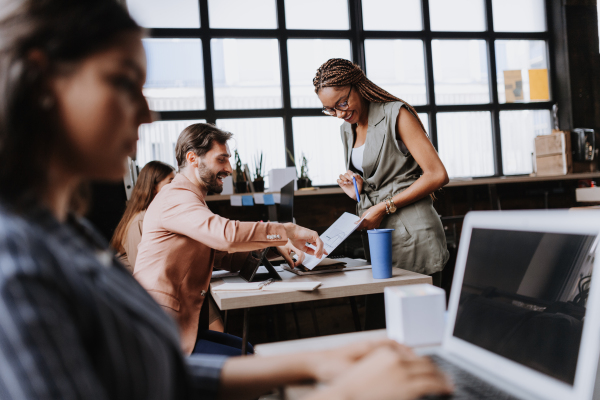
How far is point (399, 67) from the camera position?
4.85 metres

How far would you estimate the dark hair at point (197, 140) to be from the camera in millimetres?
2012

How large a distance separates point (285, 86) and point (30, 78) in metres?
4.21

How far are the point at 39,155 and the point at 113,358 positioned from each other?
0.69ft

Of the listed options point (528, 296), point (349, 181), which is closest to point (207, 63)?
point (349, 181)

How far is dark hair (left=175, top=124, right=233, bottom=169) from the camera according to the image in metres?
2.01

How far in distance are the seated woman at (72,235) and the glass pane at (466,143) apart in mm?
4720

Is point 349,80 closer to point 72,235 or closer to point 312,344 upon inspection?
point 312,344

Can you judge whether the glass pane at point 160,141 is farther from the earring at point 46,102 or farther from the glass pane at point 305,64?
the earring at point 46,102

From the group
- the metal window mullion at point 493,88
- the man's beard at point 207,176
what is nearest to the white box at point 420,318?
the man's beard at point 207,176

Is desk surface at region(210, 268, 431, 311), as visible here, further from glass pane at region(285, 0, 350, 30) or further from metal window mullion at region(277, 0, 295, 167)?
glass pane at region(285, 0, 350, 30)

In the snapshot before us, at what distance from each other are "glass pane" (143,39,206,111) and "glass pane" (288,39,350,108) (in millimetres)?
917

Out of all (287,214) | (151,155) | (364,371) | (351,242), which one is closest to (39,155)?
(364,371)

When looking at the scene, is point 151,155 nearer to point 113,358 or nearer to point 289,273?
point 289,273

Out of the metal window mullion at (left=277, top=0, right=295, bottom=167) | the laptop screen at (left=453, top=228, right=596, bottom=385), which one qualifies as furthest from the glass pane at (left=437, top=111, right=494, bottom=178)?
the laptop screen at (left=453, top=228, right=596, bottom=385)
